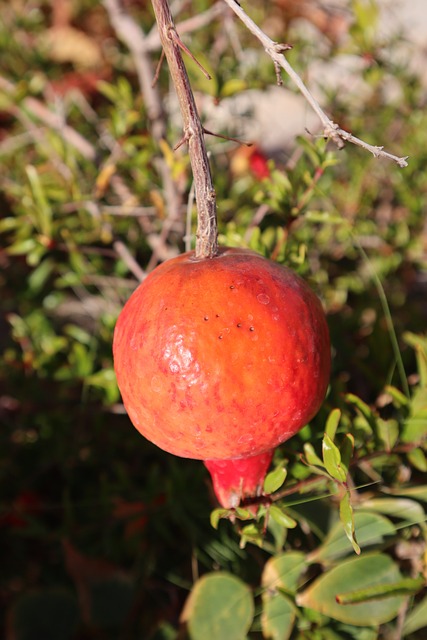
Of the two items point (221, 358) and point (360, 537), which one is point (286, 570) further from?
point (221, 358)

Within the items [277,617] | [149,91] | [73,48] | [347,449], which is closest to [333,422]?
[347,449]

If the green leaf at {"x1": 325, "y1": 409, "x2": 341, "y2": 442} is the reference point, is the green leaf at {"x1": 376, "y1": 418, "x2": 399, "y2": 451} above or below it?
below

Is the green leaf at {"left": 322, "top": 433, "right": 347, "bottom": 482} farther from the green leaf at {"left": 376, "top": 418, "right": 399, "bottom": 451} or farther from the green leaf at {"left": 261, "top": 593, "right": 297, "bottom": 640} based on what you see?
the green leaf at {"left": 261, "top": 593, "right": 297, "bottom": 640}

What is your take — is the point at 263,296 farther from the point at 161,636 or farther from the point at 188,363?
the point at 161,636

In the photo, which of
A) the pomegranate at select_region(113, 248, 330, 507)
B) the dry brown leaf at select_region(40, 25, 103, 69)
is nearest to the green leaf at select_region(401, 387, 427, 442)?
the pomegranate at select_region(113, 248, 330, 507)

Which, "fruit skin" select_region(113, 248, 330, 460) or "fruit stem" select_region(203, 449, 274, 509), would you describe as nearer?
"fruit skin" select_region(113, 248, 330, 460)

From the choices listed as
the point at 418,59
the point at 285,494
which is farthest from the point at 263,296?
the point at 418,59
